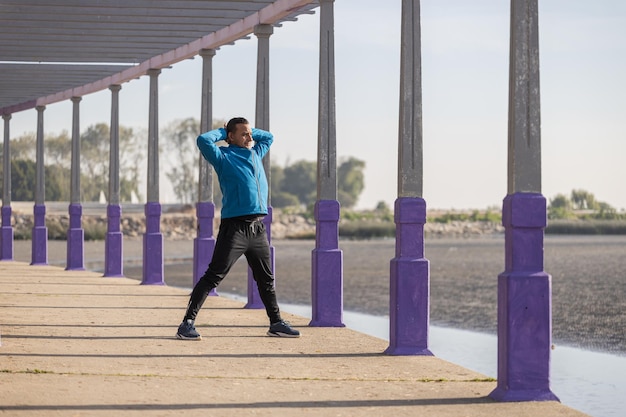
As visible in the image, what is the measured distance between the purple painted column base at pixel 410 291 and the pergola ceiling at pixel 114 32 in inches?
161

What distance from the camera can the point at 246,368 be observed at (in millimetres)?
10195

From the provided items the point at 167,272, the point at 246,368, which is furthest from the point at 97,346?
the point at 167,272

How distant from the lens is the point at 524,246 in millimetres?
9023

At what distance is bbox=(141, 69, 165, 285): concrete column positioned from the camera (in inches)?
882

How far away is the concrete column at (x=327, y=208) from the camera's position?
1401cm

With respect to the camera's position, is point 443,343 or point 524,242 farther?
point 443,343

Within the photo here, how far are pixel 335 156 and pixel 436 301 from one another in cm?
954

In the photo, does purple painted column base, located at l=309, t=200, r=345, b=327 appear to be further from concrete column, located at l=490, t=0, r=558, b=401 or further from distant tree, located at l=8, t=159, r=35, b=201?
distant tree, located at l=8, t=159, r=35, b=201

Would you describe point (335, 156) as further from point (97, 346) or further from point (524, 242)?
point (524, 242)

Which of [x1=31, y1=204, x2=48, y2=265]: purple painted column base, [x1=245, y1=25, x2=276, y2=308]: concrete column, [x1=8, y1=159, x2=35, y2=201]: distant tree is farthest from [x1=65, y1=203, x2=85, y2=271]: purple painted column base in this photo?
[x1=8, y1=159, x2=35, y2=201]: distant tree

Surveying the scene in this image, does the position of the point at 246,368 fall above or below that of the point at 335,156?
below

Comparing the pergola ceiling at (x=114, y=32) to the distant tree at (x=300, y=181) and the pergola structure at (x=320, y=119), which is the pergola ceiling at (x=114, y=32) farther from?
the distant tree at (x=300, y=181)

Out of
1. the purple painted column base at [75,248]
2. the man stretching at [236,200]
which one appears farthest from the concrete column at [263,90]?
the purple painted column base at [75,248]

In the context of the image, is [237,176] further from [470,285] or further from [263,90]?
[470,285]
